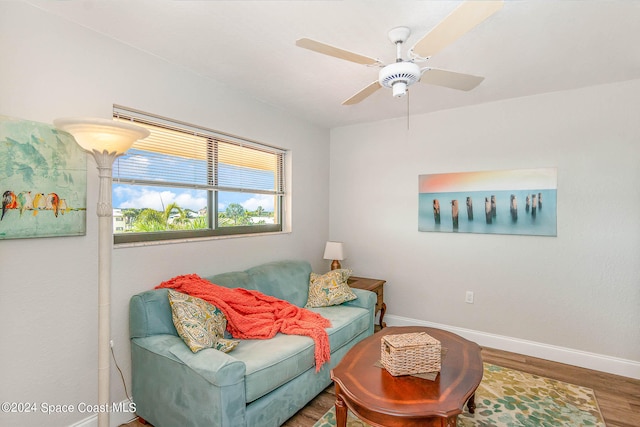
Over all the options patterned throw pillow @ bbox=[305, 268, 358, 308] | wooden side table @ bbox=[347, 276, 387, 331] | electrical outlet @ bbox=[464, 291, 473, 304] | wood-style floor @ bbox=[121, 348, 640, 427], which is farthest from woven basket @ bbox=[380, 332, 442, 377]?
electrical outlet @ bbox=[464, 291, 473, 304]

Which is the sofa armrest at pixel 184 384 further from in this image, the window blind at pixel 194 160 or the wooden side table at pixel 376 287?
the wooden side table at pixel 376 287

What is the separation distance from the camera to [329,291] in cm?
314

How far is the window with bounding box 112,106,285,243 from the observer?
7.60 feet

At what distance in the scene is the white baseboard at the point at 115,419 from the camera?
1.98 metres

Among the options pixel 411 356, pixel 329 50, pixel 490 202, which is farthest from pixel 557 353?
pixel 329 50

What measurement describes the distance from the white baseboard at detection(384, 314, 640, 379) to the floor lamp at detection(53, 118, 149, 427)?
3149 mm

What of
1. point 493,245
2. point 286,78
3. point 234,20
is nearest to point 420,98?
point 286,78

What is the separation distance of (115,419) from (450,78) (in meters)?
2.98

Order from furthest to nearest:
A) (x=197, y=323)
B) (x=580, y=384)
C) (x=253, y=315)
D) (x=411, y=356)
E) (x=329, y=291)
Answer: (x=329, y=291) < (x=580, y=384) < (x=253, y=315) < (x=197, y=323) < (x=411, y=356)

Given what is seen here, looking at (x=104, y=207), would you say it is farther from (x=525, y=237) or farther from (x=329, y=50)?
Result: (x=525, y=237)

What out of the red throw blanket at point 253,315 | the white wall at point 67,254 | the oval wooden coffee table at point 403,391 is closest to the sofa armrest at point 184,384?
the white wall at point 67,254

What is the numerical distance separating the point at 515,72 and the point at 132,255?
125 inches

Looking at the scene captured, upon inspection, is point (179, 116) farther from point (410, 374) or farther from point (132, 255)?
point (410, 374)

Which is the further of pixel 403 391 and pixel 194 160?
pixel 194 160
